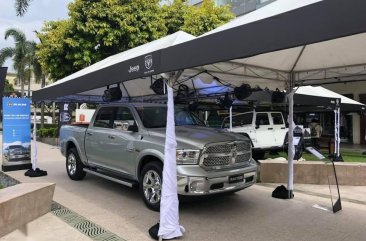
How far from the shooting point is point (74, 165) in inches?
385

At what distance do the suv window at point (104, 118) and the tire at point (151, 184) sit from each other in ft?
6.20

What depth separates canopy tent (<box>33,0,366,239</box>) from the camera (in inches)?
130

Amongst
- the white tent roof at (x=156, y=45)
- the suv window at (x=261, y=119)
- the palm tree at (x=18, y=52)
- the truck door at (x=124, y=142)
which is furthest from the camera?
the palm tree at (x=18, y=52)

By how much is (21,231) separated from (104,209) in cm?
175

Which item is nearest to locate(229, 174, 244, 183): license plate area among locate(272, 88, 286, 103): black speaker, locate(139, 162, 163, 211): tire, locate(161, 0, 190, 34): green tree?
locate(139, 162, 163, 211): tire

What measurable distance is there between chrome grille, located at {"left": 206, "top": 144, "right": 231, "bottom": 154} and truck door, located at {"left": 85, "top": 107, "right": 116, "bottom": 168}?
2450mm

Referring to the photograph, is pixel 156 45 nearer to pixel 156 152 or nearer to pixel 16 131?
pixel 156 152

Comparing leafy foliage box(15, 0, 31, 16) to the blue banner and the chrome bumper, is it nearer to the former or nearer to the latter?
the blue banner

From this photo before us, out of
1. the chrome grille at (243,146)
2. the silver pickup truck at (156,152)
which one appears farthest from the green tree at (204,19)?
the chrome grille at (243,146)

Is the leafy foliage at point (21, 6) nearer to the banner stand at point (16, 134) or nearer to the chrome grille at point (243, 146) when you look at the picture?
the banner stand at point (16, 134)

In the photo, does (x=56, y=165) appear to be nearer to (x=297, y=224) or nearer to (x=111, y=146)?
(x=111, y=146)

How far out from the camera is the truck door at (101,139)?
8055mm

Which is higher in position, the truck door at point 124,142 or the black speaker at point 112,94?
the black speaker at point 112,94

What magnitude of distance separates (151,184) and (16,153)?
6.66 metres
